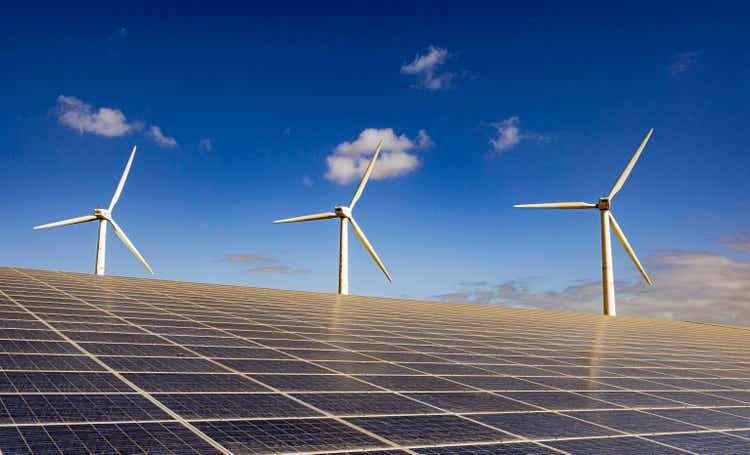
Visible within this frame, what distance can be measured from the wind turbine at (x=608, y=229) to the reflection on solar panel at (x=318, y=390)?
40.8 m

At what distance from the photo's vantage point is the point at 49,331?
15477 millimetres

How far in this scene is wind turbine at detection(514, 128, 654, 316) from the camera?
6494 centimetres

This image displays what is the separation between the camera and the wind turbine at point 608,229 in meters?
64.9

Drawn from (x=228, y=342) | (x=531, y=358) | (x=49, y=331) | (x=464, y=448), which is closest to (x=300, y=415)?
(x=464, y=448)

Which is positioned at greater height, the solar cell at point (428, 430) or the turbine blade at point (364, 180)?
the turbine blade at point (364, 180)

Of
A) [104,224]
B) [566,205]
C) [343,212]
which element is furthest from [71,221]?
[566,205]

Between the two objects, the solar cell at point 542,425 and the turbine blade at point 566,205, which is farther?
the turbine blade at point 566,205

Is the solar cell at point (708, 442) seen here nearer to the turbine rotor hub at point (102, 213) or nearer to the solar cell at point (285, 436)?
the solar cell at point (285, 436)

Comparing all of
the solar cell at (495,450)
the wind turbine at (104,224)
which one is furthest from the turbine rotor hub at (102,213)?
the solar cell at (495,450)

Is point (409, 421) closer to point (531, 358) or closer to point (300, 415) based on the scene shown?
point (300, 415)

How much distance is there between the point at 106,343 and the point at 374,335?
9676mm

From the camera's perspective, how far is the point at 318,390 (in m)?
11.6

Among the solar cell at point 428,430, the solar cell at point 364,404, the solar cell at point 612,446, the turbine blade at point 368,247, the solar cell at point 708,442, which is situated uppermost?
the turbine blade at point 368,247

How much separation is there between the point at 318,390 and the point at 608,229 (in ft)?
206
